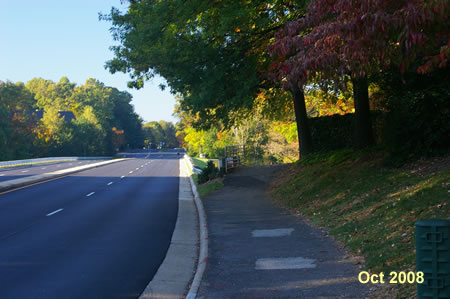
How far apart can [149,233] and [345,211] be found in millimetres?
5173

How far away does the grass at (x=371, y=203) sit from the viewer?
8664 mm

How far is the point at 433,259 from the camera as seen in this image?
579 centimetres

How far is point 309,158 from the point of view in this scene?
24594 millimetres

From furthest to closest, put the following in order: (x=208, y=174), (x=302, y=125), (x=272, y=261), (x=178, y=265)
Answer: (x=208, y=174), (x=302, y=125), (x=178, y=265), (x=272, y=261)

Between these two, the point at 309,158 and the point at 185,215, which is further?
the point at 309,158

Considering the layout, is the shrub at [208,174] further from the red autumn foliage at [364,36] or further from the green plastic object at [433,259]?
the green plastic object at [433,259]

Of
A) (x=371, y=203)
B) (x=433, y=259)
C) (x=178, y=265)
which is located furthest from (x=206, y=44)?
(x=433, y=259)

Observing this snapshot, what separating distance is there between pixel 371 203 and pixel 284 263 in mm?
4062

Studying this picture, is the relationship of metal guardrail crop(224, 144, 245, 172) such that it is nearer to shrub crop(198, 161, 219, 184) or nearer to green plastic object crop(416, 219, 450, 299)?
shrub crop(198, 161, 219, 184)

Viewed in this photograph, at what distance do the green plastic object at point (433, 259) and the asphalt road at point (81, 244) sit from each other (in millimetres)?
4352

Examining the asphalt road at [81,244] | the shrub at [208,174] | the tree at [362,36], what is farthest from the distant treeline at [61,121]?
the tree at [362,36]

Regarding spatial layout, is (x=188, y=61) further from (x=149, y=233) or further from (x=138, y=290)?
(x=138, y=290)

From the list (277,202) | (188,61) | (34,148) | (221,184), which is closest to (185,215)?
(277,202)

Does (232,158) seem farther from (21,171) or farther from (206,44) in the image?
(21,171)
